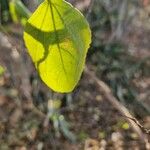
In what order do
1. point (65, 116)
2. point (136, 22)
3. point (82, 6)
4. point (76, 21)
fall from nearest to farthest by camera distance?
1. point (76, 21)
2. point (82, 6)
3. point (65, 116)
4. point (136, 22)

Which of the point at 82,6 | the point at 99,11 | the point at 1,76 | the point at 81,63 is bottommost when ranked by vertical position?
the point at 1,76

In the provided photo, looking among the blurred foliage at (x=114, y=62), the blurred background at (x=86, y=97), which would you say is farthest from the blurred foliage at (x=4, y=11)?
the blurred foliage at (x=114, y=62)

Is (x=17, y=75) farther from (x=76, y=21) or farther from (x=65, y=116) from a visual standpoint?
(x=76, y=21)

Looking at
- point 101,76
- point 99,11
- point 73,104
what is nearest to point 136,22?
point 99,11

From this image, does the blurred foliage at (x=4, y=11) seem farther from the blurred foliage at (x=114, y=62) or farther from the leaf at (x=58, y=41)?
the leaf at (x=58, y=41)

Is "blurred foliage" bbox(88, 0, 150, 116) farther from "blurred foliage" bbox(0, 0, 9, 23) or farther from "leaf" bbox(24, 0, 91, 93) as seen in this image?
"leaf" bbox(24, 0, 91, 93)

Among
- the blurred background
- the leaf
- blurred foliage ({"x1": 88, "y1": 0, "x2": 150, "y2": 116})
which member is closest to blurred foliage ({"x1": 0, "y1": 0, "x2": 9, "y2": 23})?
the blurred background

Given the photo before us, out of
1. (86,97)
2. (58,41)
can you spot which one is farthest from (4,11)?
(58,41)
